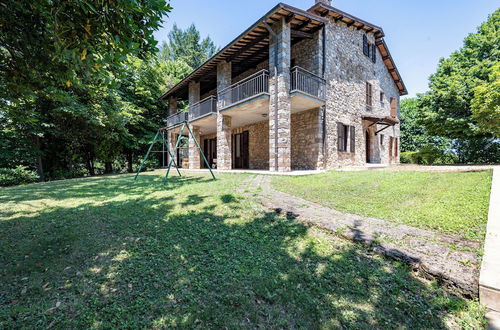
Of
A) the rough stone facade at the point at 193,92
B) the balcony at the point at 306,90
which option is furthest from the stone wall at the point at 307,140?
the rough stone facade at the point at 193,92

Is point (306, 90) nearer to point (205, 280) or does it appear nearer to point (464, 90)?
point (205, 280)

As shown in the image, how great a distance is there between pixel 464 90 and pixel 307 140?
444 inches

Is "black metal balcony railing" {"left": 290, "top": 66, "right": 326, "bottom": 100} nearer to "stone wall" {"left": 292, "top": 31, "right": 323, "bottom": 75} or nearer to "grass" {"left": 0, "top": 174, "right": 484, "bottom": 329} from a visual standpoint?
"stone wall" {"left": 292, "top": 31, "right": 323, "bottom": 75}

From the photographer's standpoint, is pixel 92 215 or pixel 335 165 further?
pixel 335 165

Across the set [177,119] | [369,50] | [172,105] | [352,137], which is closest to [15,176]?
[177,119]

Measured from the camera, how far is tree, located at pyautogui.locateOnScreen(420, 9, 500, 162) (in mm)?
12562

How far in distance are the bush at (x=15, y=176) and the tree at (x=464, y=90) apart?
24419 mm

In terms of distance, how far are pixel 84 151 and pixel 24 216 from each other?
1534cm

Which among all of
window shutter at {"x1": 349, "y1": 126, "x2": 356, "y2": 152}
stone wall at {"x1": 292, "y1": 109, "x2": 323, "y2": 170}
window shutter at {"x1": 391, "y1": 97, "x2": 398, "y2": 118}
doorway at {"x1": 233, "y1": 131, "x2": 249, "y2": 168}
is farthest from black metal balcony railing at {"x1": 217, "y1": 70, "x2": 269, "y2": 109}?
window shutter at {"x1": 391, "y1": 97, "x2": 398, "y2": 118}

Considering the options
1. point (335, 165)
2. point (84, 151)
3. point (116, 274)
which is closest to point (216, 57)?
point (335, 165)

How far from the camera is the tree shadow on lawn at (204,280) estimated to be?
147 centimetres

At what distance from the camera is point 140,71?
17.1m

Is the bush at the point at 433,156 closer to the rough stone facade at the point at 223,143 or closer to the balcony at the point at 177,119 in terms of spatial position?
the rough stone facade at the point at 223,143

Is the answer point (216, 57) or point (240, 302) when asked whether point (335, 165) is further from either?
point (240, 302)
